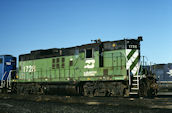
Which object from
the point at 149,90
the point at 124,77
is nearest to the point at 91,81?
the point at 124,77

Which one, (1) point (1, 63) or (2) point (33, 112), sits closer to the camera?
(2) point (33, 112)

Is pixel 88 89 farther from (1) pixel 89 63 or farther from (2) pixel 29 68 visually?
(2) pixel 29 68

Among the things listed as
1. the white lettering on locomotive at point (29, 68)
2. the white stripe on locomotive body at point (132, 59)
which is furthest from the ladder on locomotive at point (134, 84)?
the white lettering on locomotive at point (29, 68)

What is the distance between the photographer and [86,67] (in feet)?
45.0

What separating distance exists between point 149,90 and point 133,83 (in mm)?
955

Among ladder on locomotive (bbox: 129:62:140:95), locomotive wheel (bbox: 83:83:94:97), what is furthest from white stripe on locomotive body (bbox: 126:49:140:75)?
locomotive wheel (bbox: 83:83:94:97)

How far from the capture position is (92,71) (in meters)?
13.4

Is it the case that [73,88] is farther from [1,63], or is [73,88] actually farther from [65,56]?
[1,63]

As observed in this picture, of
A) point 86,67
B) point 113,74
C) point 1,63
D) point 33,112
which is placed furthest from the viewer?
point 1,63

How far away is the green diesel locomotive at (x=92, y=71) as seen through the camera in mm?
11945

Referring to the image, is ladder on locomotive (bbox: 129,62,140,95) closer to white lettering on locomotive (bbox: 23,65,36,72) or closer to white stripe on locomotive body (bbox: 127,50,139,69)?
white stripe on locomotive body (bbox: 127,50,139,69)

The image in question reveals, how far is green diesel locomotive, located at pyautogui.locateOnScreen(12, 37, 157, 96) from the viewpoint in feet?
39.2

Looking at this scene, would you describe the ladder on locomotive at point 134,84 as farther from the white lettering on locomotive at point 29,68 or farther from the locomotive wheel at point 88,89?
the white lettering on locomotive at point 29,68

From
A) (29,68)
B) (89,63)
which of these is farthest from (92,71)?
(29,68)
